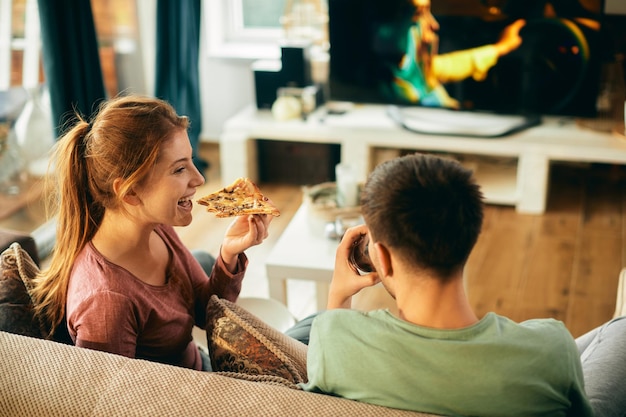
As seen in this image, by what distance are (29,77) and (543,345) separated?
9.65ft

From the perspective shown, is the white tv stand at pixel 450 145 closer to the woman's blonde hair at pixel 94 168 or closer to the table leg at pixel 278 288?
the table leg at pixel 278 288

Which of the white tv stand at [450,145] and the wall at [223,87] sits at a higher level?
the wall at [223,87]

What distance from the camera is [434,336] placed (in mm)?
1187

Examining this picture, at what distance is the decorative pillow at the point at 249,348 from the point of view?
1402mm

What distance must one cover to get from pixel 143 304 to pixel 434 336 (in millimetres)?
700

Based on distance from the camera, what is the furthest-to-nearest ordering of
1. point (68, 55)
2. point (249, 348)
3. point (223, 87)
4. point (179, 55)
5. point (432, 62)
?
point (223, 87)
point (179, 55)
point (432, 62)
point (68, 55)
point (249, 348)

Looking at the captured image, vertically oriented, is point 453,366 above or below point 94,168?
below

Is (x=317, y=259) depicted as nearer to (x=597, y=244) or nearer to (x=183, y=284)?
(x=183, y=284)

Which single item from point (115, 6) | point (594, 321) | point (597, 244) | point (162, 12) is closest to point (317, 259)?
point (594, 321)

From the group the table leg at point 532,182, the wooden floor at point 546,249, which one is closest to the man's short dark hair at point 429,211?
the wooden floor at point 546,249

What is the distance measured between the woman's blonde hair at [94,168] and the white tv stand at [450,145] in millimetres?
2452

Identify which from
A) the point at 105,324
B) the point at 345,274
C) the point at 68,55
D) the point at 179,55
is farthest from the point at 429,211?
the point at 179,55

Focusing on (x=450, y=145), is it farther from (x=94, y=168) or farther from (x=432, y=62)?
(x=94, y=168)

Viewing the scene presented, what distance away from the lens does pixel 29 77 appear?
3445mm
